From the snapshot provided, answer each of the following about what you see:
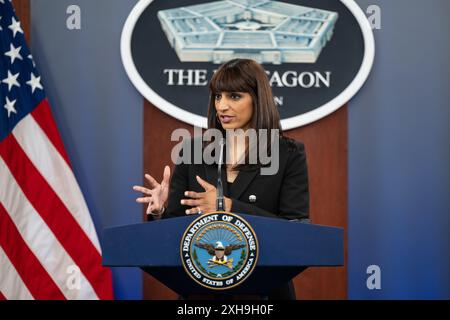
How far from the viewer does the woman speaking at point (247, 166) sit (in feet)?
6.30

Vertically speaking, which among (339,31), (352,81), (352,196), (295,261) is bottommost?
(352,196)

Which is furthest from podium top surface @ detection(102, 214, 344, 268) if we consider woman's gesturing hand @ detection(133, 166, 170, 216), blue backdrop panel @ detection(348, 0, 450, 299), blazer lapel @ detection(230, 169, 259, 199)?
blue backdrop panel @ detection(348, 0, 450, 299)

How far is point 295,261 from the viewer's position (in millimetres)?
1454

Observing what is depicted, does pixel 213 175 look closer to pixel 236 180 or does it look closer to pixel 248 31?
pixel 236 180

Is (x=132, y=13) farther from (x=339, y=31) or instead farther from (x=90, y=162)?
(x=339, y=31)

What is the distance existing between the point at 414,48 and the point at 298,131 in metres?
0.75

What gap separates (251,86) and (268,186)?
0.99 ft

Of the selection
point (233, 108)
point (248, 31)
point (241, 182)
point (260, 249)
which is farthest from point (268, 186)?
point (248, 31)

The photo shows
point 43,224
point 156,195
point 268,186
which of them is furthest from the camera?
point 43,224

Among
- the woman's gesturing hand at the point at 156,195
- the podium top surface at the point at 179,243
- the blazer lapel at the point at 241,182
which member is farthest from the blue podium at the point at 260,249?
the blazer lapel at the point at 241,182

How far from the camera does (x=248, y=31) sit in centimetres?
340

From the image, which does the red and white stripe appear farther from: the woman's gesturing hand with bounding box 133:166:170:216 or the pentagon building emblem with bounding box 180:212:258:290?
the pentagon building emblem with bounding box 180:212:258:290
